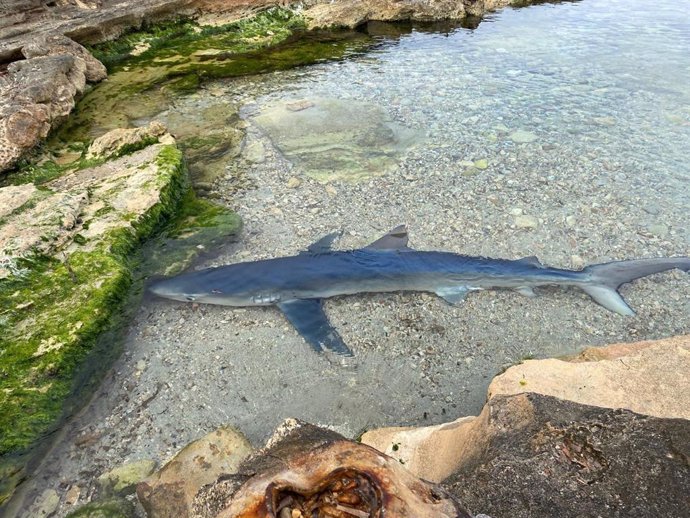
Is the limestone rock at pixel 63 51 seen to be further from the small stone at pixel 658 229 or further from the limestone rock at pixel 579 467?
the limestone rock at pixel 579 467

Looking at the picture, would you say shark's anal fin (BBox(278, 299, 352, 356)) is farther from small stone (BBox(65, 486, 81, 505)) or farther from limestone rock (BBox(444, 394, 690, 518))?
limestone rock (BBox(444, 394, 690, 518))

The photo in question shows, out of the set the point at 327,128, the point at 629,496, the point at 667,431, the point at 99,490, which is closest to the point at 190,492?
the point at 99,490

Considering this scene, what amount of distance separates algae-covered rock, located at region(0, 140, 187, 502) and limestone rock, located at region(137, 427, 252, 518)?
1065 millimetres

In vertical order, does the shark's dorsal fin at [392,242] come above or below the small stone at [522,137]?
above

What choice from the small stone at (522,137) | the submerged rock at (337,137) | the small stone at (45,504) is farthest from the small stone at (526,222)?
the small stone at (45,504)

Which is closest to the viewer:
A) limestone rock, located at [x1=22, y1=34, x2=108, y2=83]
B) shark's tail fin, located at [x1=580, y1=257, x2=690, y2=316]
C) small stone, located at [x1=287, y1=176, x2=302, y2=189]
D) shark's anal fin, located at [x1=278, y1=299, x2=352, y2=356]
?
shark's anal fin, located at [x1=278, y1=299, x2=352, y2=356]

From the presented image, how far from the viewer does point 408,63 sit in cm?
1072

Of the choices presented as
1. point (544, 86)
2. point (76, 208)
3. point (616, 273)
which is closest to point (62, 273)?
point (76, 208)

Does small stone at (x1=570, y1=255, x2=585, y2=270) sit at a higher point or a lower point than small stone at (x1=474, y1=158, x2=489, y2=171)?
lower

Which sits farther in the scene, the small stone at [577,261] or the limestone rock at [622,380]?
the small stone at [577,261]

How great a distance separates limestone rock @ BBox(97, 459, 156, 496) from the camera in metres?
3.29

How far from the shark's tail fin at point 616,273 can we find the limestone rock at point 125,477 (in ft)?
13.7

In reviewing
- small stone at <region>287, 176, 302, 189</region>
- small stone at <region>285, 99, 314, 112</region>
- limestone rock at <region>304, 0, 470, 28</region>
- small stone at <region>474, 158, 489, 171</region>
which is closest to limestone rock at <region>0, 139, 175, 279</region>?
small stone at <region>287, 176, 302, 189</region>

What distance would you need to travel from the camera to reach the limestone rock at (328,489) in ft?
4.75
